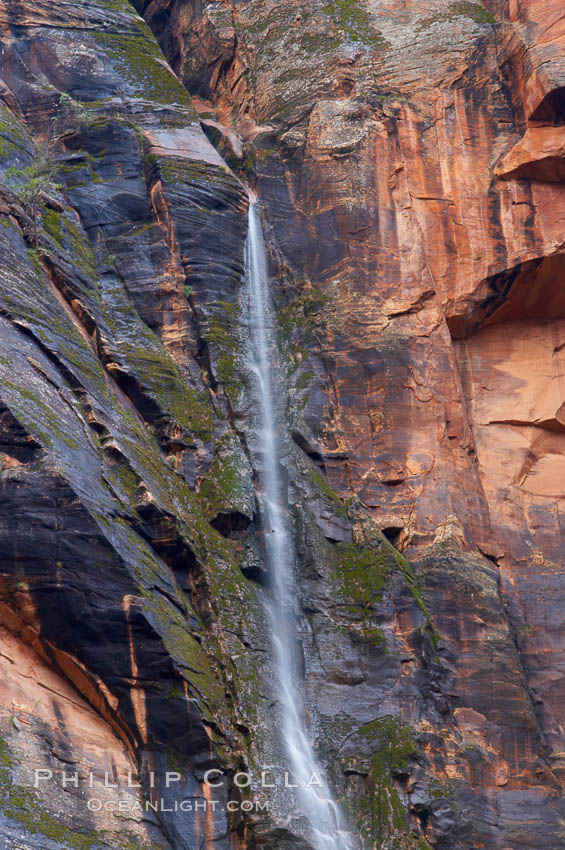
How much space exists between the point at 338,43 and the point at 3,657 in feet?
63.5

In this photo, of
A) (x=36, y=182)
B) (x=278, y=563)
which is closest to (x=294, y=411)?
(x=278, y=563)

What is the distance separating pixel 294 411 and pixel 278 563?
373cm

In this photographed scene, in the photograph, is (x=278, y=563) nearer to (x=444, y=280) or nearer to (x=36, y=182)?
(x=444, y=280)

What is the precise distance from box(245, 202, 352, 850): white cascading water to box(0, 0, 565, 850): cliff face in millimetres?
339

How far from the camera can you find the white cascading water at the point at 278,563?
15.3 meters

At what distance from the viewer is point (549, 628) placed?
19.5m

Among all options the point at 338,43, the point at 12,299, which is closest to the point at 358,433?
the point at 12,299

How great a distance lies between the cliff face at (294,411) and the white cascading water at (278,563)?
34cm

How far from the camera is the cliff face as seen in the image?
13914 mm

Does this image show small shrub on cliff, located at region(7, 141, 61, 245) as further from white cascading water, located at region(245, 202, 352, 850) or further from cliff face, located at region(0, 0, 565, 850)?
white cascading water, located at region(245, 202, 352, 850)

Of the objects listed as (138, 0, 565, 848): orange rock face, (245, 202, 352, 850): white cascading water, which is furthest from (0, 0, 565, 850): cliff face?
(245, 202, 352, 850): white cascading water

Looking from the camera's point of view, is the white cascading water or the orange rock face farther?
the orange rock face

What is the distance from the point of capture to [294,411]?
→ 20656mm

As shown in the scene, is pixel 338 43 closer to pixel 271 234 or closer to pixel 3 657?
pixel 271 234
